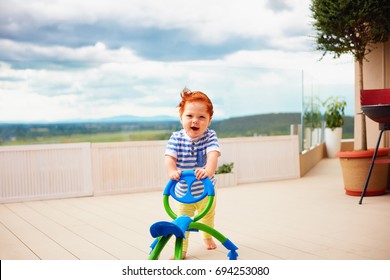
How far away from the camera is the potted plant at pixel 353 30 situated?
140 inches

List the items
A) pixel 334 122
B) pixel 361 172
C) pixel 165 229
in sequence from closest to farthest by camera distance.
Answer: pixel 165 229, pixel 361 172, pixel 334 122

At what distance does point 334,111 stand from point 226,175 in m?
3.10

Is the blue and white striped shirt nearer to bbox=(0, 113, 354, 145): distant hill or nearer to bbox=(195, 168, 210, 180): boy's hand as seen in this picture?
bbox=(195, 168, 210, 180): boy's hand

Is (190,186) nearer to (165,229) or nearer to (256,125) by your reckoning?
(165,229)

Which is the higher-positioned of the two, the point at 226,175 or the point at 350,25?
the point at 350,25

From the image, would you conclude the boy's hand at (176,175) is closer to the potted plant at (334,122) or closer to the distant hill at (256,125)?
the distant hill at (256,125)

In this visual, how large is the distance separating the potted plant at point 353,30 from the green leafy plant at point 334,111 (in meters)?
3.06

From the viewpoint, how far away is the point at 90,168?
3.98 metres

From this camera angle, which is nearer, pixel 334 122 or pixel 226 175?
pixel 226 175

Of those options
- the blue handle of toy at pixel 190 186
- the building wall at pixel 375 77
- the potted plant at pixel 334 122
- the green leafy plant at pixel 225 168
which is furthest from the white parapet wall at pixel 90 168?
the potted plant at pixel 334 122

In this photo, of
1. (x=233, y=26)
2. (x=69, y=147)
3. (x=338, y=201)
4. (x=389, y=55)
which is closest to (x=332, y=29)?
(x=389, y=55)

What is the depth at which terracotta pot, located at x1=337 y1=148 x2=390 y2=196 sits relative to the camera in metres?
3.59

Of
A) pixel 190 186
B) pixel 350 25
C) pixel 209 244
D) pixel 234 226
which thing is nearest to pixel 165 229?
pixel 190 186
